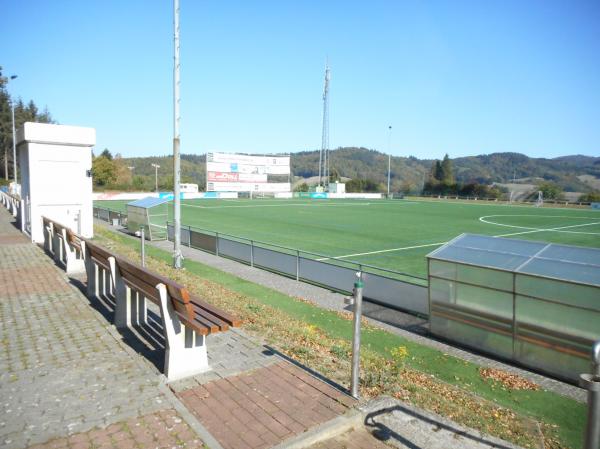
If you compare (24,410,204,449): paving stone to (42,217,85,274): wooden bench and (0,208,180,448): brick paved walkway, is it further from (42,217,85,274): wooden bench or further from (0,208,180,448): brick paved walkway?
(42,217,85,274): wooden bench

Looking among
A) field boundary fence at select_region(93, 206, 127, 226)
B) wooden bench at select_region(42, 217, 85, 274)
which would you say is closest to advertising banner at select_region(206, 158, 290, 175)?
field boundary fence at select_region(93, 206, 127, 226)

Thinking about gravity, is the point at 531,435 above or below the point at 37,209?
below

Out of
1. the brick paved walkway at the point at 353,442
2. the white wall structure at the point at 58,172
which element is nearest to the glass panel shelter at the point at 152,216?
the white wall structure at the point at 58,172

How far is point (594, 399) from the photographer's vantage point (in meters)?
3.14

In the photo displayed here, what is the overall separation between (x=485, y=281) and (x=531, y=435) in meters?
3.70

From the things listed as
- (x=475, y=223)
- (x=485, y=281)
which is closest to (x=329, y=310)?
(x=485, y=281)

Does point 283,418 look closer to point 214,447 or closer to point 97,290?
point 214,447

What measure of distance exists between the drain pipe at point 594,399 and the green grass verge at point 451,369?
2020 millimetres

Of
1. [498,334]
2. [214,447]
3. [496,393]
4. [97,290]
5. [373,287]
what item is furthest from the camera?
[373,287]

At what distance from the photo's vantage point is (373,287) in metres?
11.7

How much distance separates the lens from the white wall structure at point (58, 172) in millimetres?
16141

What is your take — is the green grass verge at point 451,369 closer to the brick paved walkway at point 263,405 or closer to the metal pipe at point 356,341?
the metal pipe at point 356,341

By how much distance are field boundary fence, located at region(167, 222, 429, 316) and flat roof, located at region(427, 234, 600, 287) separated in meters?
1.22

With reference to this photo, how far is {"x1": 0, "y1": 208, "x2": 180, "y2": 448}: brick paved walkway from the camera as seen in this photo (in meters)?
4.39
